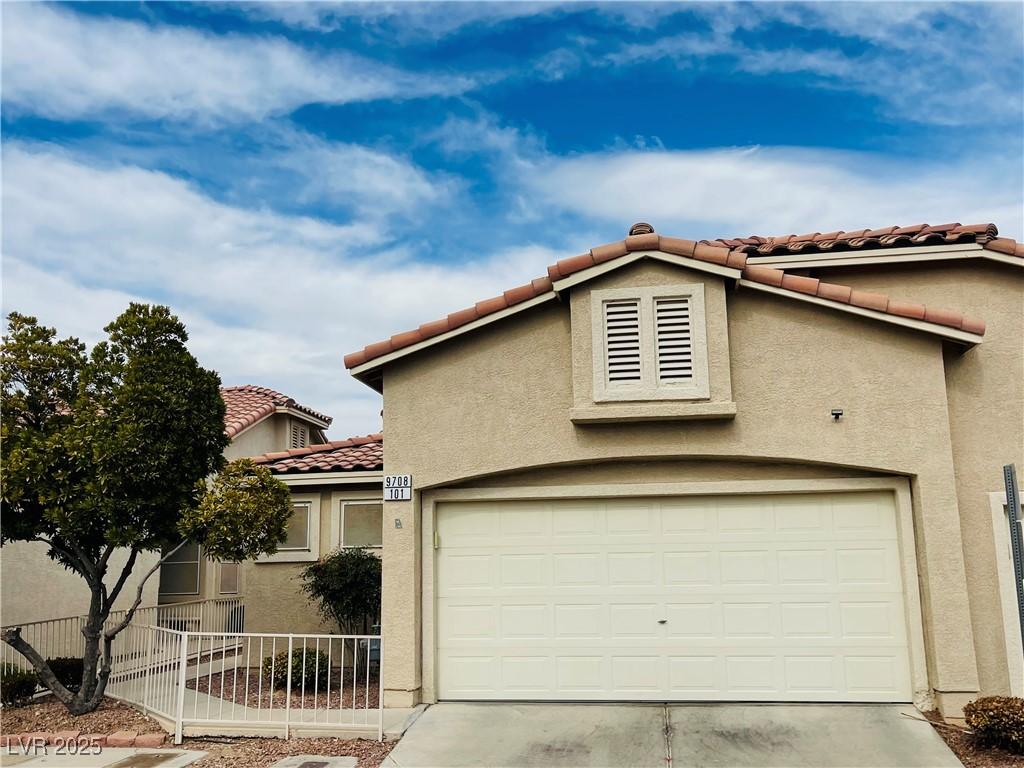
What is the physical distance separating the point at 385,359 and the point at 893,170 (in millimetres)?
8709

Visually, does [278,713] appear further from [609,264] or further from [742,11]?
[742,11]

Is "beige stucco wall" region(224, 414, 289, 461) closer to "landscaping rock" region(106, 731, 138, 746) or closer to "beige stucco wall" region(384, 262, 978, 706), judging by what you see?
"landscaping rock" region(106, 731, 138, 746)

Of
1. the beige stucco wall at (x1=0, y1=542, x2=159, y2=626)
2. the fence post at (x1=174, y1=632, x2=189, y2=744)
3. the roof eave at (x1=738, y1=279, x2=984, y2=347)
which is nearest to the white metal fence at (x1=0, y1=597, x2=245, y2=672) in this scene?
the beige stucco wall at (x1=0, y1=542, x2=159, y2=626)

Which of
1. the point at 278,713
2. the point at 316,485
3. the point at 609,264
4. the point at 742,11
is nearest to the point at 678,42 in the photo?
the point at 742,11

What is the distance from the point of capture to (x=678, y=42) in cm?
1108

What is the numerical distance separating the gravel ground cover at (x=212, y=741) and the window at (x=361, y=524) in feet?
13.7

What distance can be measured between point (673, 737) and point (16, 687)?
8.57 metres

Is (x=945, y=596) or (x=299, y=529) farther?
(x=299, y=529)

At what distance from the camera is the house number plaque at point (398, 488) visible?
979cm

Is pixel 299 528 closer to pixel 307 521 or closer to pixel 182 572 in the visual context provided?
pixel 307 521

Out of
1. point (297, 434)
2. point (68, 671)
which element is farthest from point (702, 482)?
point (297, 434)

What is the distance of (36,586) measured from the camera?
44.8 feet

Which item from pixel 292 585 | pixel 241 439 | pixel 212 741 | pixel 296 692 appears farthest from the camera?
pixel 241 439

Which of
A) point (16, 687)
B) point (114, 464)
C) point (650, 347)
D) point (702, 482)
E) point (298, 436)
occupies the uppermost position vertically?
point (298, 436)
